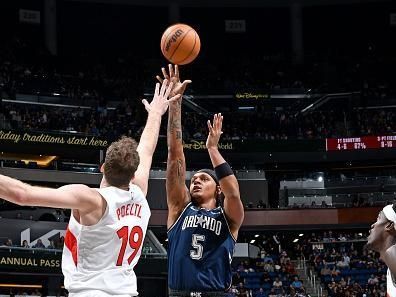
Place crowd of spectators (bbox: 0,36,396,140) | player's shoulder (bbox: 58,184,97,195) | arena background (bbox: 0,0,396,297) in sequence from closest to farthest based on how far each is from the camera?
player's shoulder (bbox: 58,184,97,195), arena background (bbox: 0,0,396,297), crowd of spectators (bbox: 0,36,396,140)

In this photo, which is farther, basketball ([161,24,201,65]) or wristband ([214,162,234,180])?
basketball ([161,24,201,65])

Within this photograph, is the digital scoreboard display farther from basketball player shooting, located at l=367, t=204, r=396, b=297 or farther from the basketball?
basketball player shooting, located at l=367, t=204, r=396, b=297

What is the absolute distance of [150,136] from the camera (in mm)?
5004

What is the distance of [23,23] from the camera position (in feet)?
125

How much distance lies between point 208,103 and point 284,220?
299 inches

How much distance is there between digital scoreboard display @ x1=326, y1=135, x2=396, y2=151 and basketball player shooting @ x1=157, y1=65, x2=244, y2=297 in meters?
27.4

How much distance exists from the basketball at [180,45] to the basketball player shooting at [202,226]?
1.70 metres

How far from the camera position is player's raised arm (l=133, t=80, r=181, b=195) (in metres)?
4.62

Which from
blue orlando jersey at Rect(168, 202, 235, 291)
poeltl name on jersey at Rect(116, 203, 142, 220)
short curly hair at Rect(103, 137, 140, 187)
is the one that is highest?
short curly hair at Rect(103, 137, 140, 187)

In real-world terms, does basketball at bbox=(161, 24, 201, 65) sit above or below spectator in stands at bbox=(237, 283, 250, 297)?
above

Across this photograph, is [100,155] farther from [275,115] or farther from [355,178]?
[355,178]

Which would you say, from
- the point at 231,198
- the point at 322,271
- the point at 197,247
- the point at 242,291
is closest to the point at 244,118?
the point at 322,271

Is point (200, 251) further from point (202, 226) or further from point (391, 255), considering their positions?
point (391, 255)

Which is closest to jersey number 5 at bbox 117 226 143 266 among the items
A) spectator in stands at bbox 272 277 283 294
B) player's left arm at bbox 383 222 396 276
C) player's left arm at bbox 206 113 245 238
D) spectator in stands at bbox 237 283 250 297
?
player's left arm at bbox 383 222 396 276
